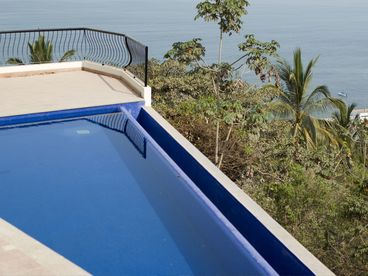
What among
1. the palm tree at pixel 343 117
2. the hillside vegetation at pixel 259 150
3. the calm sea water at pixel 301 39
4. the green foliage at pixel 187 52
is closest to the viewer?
the hillside vegetation at pixel 259 150

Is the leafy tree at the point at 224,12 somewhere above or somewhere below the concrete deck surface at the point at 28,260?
above

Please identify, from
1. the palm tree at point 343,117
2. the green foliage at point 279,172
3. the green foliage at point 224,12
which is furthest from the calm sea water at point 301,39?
the green foliage at point 224,12

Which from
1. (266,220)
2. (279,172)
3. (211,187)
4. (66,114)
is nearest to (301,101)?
(279,172)

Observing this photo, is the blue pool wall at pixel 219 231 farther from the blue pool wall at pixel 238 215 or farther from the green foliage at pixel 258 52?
the green foliage at pixel 258 52

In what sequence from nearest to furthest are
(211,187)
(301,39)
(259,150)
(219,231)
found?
(219,231)
(211,187)
(259,150)
(301,39)

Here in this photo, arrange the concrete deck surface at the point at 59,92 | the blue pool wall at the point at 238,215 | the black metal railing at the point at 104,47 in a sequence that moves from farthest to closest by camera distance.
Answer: the black metal railing at the point at 104,47 → the concrete deck surface at the point at 59,92 → the blue pool wall at the point at 238,215

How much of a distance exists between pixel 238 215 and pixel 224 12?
506 cm

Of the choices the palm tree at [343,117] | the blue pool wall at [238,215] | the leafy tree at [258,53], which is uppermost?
the leafy tree at [258,53]

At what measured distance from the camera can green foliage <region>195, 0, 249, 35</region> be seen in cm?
911

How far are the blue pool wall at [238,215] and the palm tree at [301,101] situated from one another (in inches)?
423

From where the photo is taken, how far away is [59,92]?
9703mm

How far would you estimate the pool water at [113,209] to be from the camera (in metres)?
4.76

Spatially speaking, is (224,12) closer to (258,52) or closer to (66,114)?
(258,52)

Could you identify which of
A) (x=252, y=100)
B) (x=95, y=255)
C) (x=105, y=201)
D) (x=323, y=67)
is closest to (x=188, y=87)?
(x=252, y=100)
